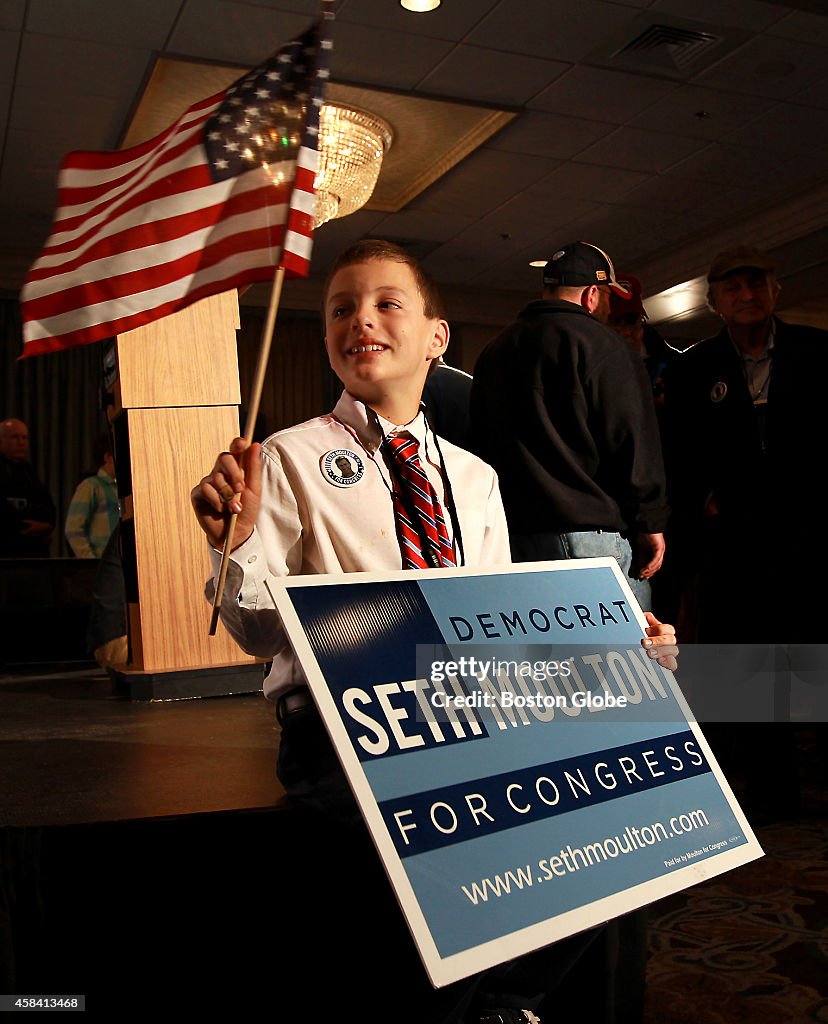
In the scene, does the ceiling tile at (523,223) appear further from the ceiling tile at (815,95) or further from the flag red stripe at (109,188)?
the flag red stripe at (109,188)

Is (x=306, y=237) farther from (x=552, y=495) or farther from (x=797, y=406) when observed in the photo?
(x=797, y=406)

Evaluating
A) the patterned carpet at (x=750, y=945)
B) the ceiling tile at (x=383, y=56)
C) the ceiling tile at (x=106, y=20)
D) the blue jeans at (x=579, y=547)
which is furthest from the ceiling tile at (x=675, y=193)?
the patterned carpet at (x=750, y=945)

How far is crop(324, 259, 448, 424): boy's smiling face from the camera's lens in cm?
144

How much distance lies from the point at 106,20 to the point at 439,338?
12.7ft

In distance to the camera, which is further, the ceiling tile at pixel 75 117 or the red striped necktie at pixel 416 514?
the ceiling tile at pixel 75 117

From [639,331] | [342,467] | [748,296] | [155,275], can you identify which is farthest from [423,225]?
[342,467]

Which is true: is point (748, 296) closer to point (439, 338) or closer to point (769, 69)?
point (439, 338)

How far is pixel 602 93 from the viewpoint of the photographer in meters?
5.37

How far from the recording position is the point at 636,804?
119 centimetres

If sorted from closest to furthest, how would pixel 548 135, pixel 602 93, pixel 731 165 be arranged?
pixel 602 93
pixel 548 135
pixel 731 165

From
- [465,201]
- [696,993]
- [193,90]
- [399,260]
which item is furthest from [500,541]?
[465,201]

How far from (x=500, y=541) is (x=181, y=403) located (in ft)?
5.33

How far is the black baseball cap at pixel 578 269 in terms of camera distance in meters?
2.34

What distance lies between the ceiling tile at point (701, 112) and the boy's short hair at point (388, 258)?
4.50m
